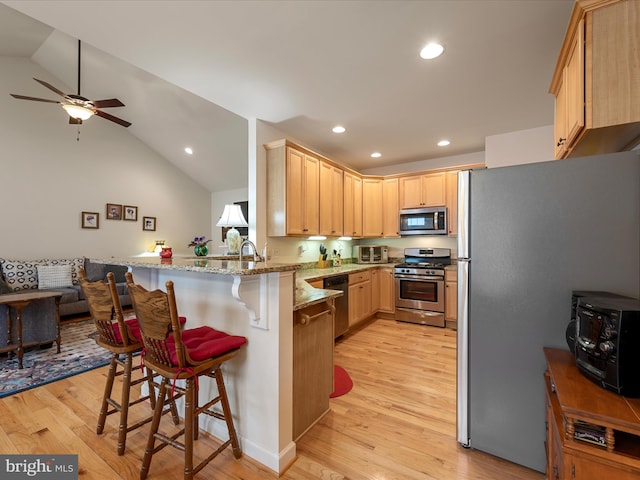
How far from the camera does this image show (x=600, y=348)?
43.4 inches

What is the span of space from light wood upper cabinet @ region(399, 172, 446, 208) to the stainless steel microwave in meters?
0.11

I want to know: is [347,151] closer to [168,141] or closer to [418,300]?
[418,300]

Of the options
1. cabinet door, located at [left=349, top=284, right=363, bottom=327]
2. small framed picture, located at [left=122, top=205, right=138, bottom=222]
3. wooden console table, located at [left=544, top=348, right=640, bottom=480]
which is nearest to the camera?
wooden console table, located at [left=544, top=348, right=640, bottom=480]

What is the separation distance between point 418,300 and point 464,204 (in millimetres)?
2973

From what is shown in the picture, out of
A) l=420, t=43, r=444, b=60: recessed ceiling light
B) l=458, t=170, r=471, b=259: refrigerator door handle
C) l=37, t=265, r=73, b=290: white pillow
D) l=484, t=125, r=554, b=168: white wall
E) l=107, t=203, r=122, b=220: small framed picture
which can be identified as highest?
l=420, t=43, r=444, b=60: recessed ceiling light

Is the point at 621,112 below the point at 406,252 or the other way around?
the other way around

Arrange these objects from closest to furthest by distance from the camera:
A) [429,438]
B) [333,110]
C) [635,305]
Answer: [635,305], [429,438], [333,110]

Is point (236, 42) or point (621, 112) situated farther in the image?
point (236, 42)

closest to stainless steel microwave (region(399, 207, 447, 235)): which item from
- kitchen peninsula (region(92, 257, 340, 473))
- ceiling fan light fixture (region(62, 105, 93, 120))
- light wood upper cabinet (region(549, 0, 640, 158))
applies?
light wood upper cabinet (region(549, 0, 640, 158))

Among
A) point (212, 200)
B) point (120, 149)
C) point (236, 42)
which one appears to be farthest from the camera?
point (212, 200)

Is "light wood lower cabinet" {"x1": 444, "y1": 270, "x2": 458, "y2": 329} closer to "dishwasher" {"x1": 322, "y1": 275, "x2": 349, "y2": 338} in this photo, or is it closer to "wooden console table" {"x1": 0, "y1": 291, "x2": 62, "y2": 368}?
"dishwasher" {"x1": 322, "y1": 275, "x2": 349, "y2": 338}

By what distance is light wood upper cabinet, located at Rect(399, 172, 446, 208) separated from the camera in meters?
4.56

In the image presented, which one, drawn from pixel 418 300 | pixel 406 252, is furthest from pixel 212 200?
pixel 418 300

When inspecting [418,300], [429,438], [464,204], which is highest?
[464,204]
